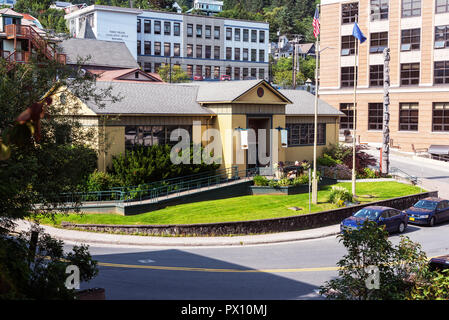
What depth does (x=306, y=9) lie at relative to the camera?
182m

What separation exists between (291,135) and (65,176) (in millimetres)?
33307

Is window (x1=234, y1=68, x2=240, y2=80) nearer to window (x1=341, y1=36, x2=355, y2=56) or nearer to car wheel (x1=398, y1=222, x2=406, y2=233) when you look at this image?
window (x1=341, y1=36, x2=355, y2=56)

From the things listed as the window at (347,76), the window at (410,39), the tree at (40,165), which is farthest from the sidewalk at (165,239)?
the window at (347,76)

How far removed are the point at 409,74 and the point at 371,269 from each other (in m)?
60.8

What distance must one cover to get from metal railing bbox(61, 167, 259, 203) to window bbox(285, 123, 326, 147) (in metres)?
7.24

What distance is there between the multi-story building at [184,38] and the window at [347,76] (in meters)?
35.8

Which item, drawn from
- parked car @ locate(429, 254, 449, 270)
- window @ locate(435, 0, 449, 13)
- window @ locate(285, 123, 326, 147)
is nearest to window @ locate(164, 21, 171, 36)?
A: window @ locate(435, 0, 449, 13)

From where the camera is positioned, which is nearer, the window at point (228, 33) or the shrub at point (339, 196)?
the shrub at point (339, 196)

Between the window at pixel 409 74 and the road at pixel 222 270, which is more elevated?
the window at pixel 409 74

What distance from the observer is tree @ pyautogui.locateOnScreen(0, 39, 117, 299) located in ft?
39.8

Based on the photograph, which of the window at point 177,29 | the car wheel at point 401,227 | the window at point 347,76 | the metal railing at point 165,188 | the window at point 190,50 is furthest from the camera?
the window at point 190,50

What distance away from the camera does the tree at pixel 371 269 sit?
517 inches

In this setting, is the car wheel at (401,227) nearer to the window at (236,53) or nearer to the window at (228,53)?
the window at (228,53)
